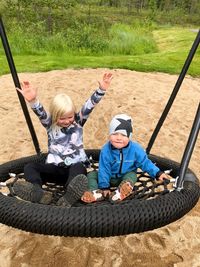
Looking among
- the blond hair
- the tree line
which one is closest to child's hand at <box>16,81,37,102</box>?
the blond hair

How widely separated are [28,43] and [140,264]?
27.3 feet

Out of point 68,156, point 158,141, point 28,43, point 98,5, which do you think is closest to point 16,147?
point 158,141

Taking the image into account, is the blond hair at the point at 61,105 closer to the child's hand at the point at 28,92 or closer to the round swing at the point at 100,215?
the child's hand at the point at 28,92

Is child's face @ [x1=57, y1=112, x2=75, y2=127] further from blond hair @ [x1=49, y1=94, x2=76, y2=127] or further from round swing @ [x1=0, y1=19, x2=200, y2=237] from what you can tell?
round swing @ [x1=0, y1=19, x2=200, y2=237]

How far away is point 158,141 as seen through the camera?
Result: 551cm

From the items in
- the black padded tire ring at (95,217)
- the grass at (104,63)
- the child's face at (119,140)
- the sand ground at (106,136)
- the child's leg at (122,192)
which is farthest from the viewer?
the grass at (104,63)

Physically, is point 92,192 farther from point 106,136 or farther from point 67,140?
point 106,136

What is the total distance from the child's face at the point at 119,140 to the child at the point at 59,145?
0.88ft

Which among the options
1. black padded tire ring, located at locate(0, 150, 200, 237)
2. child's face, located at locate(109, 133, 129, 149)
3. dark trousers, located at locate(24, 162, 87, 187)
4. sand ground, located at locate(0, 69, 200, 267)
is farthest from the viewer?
sand ground, located at locate(0, 69, 200, 267)

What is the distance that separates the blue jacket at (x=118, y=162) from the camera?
2.72 m

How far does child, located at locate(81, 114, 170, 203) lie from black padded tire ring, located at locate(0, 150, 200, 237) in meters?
0.48

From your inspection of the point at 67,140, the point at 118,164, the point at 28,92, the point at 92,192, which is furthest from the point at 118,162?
the point at 28,92

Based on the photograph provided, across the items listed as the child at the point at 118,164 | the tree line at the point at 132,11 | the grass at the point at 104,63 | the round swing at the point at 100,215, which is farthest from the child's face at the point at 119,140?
the tree line at the point at 132,11

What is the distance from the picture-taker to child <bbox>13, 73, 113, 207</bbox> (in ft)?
8.53
